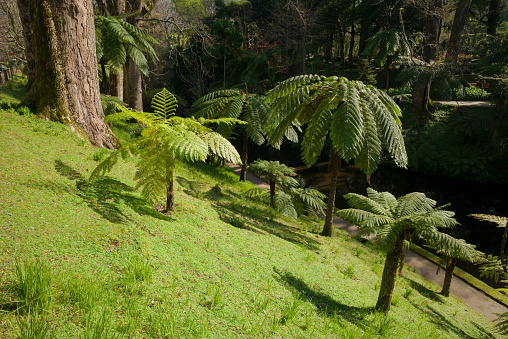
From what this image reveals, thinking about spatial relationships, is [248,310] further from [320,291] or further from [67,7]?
[67,7]

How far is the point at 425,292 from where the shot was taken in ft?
16.7

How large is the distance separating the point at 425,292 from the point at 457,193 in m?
10.5

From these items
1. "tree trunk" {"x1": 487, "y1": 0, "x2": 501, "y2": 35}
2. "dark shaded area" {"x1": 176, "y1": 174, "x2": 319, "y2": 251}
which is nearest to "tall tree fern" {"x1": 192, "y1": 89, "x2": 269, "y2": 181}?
"dark shaded area" {"x1": 176, "y1": 174, "x2": 319, "y2": 251}

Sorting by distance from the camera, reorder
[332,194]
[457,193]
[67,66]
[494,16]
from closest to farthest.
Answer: [67,66]
[332,194]
[457,193]
[494,16]

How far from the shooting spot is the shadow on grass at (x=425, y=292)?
4.98 meters

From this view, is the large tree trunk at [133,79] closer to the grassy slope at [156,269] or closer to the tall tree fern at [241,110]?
the tall tree fern at [241,110]

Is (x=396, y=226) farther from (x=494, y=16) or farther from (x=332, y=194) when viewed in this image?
(x=494, y=16)

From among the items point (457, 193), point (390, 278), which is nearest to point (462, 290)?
point (390, 278)

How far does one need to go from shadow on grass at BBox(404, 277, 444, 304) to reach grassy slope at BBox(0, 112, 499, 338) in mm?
163

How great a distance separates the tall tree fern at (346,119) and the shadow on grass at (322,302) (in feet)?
5.92

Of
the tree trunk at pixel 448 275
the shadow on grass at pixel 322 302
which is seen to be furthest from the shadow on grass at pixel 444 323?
the shadow on grass at pixel 322 302

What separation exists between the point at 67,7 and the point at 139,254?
397cm

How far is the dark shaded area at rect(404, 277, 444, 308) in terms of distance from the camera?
498 centimetres

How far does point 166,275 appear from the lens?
7.95 ft
